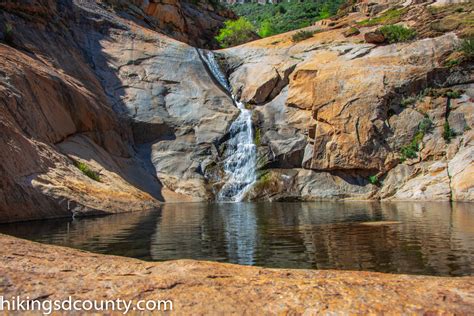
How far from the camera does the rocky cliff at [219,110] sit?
21.2 metres

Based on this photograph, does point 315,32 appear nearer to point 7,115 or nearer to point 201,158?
point 201,158

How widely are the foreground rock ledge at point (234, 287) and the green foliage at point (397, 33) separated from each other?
31.6 m

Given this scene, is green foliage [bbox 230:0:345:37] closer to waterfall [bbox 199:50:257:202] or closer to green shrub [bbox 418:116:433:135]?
waterfall [bbox 199:50:257:202]

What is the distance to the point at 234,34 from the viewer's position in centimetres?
5184

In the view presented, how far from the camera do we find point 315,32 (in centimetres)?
4084

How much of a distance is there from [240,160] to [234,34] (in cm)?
2719

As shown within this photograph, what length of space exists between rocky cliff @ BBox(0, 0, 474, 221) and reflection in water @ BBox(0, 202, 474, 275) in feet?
15.4

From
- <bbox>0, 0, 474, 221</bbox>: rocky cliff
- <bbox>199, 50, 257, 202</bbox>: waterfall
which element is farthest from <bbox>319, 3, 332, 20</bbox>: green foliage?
<bbox>199, 50, 257, 202</bbox>: waterfall

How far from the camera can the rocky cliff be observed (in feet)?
69.6

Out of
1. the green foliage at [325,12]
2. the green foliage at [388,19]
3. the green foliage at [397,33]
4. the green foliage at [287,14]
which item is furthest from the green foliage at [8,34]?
the green foliage at [325,12]

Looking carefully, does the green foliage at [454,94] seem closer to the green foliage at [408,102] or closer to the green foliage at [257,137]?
the green foliage at [408,102]

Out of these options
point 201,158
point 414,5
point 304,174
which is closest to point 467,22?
point 414,5

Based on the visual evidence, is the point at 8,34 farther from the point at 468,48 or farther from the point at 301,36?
the point at 468,48

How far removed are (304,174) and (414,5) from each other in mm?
22356
